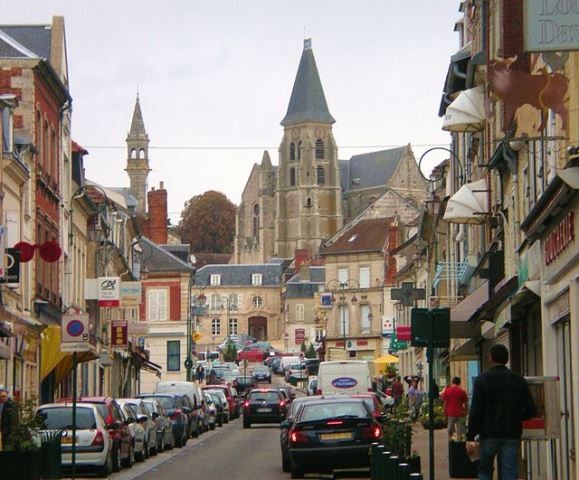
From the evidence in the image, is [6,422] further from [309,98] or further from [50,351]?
[309,98]

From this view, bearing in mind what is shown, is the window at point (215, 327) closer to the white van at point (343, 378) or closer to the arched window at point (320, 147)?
the arched window at point (320, 147)

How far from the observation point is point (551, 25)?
1320 cm

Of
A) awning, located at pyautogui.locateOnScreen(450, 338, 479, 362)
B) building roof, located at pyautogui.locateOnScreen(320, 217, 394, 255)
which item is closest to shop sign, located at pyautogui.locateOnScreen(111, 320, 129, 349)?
awning, located at pyautogui.locateOnScreen(450, 338, 479, 362)

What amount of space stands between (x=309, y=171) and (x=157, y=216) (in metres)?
93.9

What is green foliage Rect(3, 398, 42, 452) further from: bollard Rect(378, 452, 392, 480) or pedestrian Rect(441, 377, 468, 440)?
pedestrian Rect(441, 377, 468, 440)

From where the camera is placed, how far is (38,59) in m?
42.0

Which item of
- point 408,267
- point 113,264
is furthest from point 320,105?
point 113,264

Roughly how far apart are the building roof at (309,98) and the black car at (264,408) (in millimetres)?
141506

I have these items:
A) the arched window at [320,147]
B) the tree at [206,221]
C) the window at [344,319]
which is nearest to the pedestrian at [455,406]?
the window at [344,319]

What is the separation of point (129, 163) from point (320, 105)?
3620 cm

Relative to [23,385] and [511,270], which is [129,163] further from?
[511,270]

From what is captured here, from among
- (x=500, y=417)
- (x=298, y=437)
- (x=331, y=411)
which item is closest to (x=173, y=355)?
(x=331, y=411)

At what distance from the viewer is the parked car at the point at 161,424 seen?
36.2 meters

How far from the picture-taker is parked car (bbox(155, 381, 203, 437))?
1795 inches
